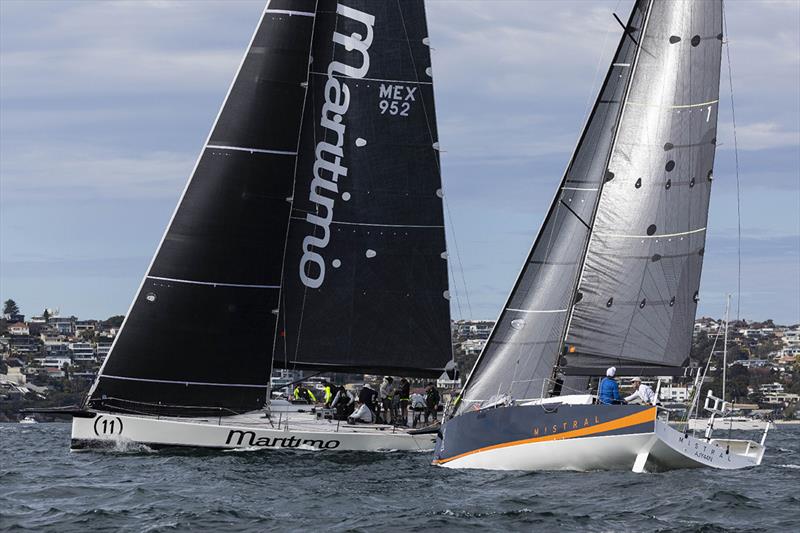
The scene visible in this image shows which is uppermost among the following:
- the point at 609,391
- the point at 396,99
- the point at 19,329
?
the point at 396,99

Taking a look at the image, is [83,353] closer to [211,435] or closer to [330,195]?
[330,195]

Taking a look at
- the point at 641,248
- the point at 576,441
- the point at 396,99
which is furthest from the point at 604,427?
the point at 396,99

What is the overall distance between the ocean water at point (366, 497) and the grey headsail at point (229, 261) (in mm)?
2422

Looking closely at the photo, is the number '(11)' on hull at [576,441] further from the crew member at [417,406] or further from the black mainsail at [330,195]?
the black mainsail at [330,195]

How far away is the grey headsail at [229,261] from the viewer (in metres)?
29.6

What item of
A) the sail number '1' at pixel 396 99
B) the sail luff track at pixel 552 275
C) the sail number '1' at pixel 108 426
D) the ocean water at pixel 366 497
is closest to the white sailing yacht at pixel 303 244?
the sail number '1' at pixel 396 99

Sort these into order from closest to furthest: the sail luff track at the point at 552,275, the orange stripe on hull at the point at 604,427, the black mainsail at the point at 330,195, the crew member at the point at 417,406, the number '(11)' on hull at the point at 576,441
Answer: the orange stripe on hull at the point at 604,427
the number '(11)' on hull at the point at 576,441
the sail luff track at the point at 552,275
the black mainsail at the point at 330,195
the crew member at the point at 417,406

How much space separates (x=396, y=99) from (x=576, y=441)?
1083 cm

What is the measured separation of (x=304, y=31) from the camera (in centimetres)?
3133

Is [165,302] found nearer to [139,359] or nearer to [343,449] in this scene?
[139,359]

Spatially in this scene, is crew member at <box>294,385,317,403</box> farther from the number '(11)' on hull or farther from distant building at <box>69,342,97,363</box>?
distant building at <box>69,342,97,363</box>

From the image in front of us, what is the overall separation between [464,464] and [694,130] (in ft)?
23.8

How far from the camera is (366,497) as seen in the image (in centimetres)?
2205

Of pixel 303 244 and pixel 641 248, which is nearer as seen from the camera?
pixel 641 248
